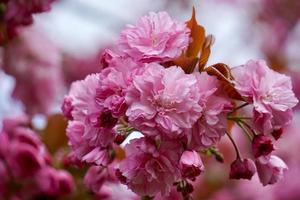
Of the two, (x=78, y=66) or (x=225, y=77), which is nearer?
(x=225, y=77)

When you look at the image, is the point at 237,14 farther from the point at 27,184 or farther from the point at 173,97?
the point at 173,97

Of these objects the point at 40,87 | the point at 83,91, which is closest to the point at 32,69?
the point at 40,87

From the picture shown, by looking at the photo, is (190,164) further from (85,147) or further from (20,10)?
(20,10)

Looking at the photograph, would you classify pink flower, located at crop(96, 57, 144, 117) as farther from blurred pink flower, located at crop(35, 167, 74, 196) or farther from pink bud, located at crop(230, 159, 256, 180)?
blurred pink flower, located at crop(35, 167, 74, 196)

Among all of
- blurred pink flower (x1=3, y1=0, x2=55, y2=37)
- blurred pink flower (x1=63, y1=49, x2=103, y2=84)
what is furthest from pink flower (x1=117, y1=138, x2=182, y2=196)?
blurred pink flower (x1=63, y1=49, x2=103, y2=84)

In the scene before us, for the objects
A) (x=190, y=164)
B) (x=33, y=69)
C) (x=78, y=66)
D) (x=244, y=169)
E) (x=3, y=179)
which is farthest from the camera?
(x=78, y=66)

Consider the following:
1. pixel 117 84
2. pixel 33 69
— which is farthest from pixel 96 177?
pixel 33 69

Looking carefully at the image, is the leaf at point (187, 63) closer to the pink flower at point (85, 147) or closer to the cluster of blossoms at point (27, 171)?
the pink flower at point (85, 147)

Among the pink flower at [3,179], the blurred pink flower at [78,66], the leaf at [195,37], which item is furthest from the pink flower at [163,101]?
the blurred pink flower at [78,66]
